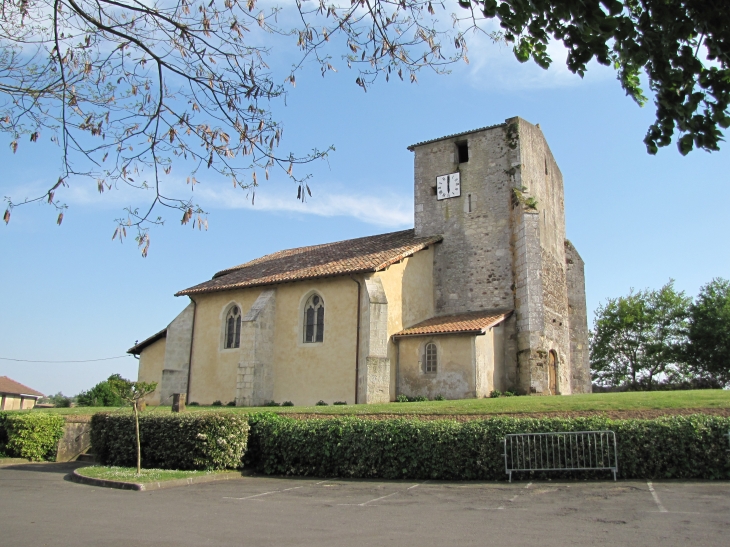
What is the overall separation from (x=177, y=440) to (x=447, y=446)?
24.0ft

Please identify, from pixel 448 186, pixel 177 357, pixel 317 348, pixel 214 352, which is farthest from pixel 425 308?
pixel 177 357

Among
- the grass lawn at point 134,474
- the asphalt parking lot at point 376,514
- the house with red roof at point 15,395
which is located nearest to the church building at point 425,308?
the grass lawn at point 134,474

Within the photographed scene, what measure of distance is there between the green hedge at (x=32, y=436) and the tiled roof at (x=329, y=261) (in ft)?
33.6

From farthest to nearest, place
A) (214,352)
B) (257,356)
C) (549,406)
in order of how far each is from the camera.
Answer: (214,352) < (257,356) < (549,406)

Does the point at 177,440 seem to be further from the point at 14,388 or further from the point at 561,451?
the point at 14,388

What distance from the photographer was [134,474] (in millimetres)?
14914

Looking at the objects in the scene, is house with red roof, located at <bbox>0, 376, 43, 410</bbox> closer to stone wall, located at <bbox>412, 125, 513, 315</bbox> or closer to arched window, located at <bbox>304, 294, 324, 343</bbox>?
arched window, located at <bbox>304, 294, 324, 343</bbox>

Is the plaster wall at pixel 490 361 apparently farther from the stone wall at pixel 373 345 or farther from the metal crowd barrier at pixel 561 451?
the metal crowd barrier at pixel 561 451

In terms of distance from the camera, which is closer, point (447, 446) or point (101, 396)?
point (447, 446)

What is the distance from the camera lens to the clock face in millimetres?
29594

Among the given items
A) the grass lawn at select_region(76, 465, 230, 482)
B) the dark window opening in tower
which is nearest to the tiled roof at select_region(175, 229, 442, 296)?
the dark window opening in tower

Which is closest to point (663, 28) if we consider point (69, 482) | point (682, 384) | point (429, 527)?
point (429, 527)

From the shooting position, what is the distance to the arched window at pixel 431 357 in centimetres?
2448

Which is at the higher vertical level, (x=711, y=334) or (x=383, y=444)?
(x=711, y=334)
